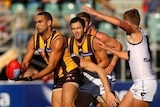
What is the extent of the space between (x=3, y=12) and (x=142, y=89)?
8807 mm

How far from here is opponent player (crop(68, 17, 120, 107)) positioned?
10.9m

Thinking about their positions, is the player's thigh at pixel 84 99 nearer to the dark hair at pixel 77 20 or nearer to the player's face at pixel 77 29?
the player's face at pixel 77 29

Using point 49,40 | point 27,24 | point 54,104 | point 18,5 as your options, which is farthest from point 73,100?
point 18,5

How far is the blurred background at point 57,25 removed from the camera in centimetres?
1714

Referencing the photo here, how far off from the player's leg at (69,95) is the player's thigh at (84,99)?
23.5 inches

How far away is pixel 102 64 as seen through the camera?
36.7 feet

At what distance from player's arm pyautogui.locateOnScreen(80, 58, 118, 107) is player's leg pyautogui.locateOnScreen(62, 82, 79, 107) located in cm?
40

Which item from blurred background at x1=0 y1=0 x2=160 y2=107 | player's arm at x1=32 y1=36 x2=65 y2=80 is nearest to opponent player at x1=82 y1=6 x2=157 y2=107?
player's arm at x1=32 y1=36 x2=65 y2=80

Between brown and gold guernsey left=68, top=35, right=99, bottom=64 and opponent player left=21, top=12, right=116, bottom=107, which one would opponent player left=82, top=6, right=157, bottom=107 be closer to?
opponent player left=21, top=12, right=116, bottom=107

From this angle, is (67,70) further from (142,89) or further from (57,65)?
(142,89)

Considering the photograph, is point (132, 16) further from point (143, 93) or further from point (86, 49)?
point (86, 49)

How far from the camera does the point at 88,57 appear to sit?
11.1m

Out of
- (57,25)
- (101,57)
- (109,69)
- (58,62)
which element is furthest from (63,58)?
(57,25)

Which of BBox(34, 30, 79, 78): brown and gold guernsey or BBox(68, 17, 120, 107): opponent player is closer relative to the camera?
BBox(34, 30, 79, 78): brown and gold guernsey
